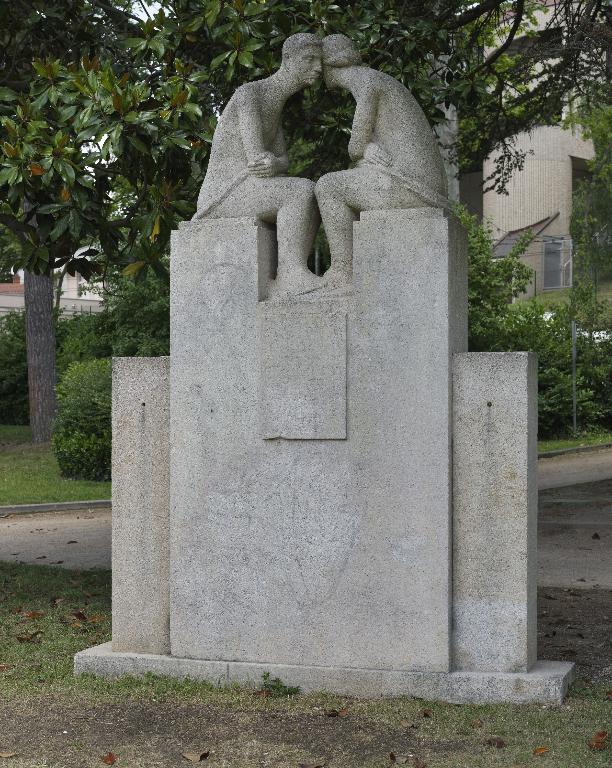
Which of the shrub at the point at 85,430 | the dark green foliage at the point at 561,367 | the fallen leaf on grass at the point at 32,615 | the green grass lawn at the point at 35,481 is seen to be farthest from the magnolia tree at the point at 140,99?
the dark green foliage at the point at 561,367

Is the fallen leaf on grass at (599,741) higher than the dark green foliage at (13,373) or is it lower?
lower

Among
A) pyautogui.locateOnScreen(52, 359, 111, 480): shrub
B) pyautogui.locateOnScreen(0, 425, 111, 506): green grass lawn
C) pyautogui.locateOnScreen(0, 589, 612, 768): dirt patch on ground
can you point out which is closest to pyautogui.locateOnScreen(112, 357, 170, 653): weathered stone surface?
pyautogui.locateOnScreen(0, 589, 612, 768): dirt patch on ground

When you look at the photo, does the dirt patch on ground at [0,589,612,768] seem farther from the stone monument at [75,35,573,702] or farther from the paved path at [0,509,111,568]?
the paved path at [0,509,111,568]

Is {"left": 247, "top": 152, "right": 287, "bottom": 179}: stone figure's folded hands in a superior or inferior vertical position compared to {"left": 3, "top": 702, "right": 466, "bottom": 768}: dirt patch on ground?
superior

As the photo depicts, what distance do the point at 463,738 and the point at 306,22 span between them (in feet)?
17.8

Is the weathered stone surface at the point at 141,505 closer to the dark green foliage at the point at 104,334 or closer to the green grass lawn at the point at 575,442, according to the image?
the dark green foliage at the point at 104,334

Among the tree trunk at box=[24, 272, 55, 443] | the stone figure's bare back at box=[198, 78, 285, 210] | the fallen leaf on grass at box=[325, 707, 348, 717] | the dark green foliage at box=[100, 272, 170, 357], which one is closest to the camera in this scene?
the fallen leaf on grass at box=[325, 707, 348, 717]

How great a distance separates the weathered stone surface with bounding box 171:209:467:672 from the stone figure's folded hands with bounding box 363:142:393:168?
0.28 m

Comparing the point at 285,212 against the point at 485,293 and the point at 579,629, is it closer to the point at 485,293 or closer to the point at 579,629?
the point at 579,629

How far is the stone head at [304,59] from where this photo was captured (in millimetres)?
6465

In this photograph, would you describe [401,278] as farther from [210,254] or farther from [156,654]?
[156,654]

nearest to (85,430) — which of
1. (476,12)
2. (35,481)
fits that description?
(35,481)

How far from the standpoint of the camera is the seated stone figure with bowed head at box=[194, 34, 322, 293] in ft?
20.7

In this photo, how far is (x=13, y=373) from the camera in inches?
1090
